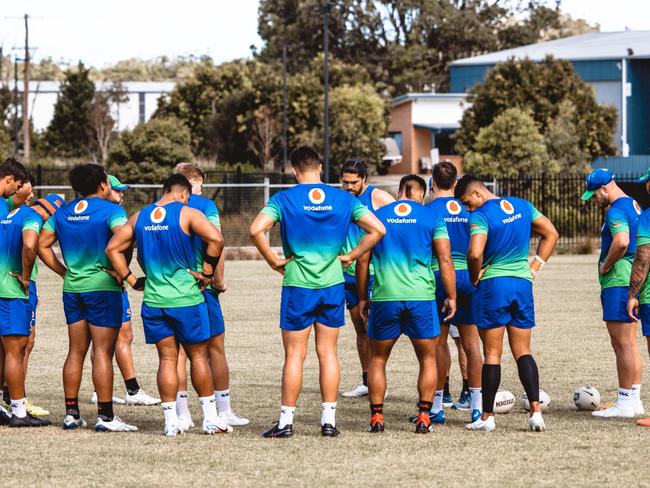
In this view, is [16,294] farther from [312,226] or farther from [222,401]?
[312,226]

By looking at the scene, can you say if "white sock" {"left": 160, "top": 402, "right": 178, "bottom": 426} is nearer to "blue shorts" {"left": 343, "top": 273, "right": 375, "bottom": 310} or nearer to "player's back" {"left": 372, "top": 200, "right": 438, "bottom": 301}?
"player's back" {"left": 372, "top": 200, "right": 438, "bottom": 301}

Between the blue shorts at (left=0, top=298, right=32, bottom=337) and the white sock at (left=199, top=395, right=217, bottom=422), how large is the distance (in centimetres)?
170

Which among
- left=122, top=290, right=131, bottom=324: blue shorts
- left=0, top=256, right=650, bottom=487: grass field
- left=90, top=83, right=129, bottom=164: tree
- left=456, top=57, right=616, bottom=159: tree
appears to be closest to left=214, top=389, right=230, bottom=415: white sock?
left=0, top=256, right=650, bottom=487: grass field

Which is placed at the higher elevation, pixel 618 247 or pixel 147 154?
pixel 147 154

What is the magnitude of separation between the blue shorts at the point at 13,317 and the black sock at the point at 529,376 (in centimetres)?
410

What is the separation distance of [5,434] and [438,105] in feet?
192

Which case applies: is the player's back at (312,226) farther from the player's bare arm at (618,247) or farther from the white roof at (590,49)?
the white roof at (590,49)

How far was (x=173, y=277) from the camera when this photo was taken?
910cm

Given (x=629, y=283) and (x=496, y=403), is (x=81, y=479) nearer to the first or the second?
(x=496, y=403)

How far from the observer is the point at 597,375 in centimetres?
1277

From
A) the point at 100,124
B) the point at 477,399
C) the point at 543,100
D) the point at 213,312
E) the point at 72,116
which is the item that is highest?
the point at 72,116

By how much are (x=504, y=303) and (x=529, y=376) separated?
63 cm

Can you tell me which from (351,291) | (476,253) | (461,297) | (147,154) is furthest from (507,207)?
(147,154)

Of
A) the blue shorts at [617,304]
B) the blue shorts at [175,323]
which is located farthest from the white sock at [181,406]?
the blue shorts at [617,304]
